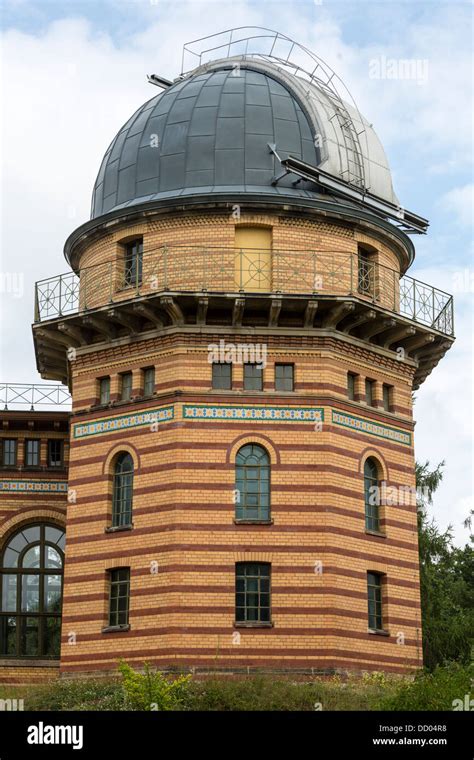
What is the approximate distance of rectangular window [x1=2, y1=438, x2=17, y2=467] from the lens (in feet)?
150

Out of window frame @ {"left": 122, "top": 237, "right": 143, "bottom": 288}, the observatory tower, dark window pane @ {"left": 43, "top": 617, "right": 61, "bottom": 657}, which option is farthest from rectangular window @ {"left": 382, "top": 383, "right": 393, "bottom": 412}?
dark window pane @ {"left": 43, "top": 617, "right": 61, "bottom": 657}

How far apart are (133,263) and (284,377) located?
19.6ft

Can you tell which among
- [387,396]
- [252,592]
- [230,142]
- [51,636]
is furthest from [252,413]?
[51,636]

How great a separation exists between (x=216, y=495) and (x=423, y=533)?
18.7 m

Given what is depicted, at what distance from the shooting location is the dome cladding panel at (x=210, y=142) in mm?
38500

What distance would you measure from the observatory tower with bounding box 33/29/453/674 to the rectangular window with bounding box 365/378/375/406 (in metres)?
0.05

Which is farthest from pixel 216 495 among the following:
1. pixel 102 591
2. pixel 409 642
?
pixel 409 642

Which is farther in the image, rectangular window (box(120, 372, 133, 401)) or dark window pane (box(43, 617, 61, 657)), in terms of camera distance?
dark window pane (box(43, 617, 61, 657))

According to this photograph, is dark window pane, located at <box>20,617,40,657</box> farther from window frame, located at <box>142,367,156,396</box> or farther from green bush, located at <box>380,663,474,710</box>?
green bush, located at <box>380,663,474,710</box>

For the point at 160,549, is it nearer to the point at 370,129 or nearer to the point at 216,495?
the point at 216,495

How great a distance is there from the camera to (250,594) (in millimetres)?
34750

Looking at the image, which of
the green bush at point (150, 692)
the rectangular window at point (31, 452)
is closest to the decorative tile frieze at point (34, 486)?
the rectangular window at point (31, 452)

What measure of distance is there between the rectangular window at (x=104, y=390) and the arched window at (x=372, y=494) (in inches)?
307

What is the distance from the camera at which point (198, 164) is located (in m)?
38.6
